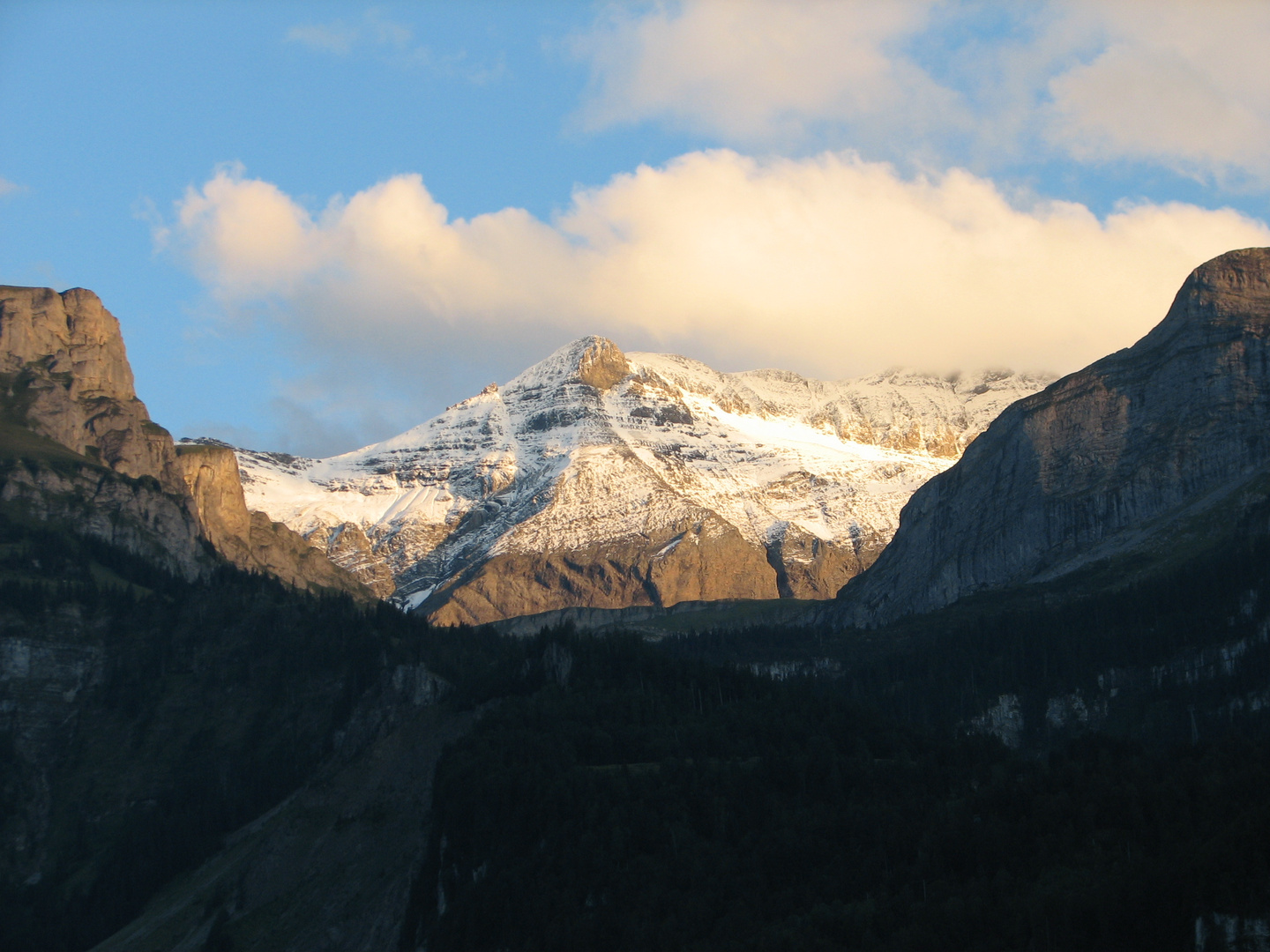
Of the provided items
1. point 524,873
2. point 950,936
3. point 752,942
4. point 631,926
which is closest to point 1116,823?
point 950,936

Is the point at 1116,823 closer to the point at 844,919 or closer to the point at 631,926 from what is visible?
the point at 844,919

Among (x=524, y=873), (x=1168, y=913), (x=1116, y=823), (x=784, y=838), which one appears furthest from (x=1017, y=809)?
(x=524, y=873)

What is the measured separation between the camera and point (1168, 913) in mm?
147250

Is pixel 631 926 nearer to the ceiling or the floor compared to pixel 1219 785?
nearer to the floor

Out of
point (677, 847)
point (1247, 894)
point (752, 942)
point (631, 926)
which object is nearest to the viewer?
point (1247, 894)

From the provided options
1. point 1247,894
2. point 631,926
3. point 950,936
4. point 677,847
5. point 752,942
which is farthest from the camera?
point 677,847

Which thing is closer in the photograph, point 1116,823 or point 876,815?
point 1116,823

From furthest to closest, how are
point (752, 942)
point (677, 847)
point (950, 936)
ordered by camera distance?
point (677, 847) → point (752, 942) → point (950, 936)

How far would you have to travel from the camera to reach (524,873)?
198375 mm

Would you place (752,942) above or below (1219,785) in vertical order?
below

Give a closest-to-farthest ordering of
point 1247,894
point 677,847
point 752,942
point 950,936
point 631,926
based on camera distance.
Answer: point 1247,894 → point 950,936 → point 752,942 → point 631,926 → point 677,847

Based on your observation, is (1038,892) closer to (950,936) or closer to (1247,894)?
(950,936)

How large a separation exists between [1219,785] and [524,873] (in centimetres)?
7232

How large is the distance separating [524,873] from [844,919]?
145 feet
